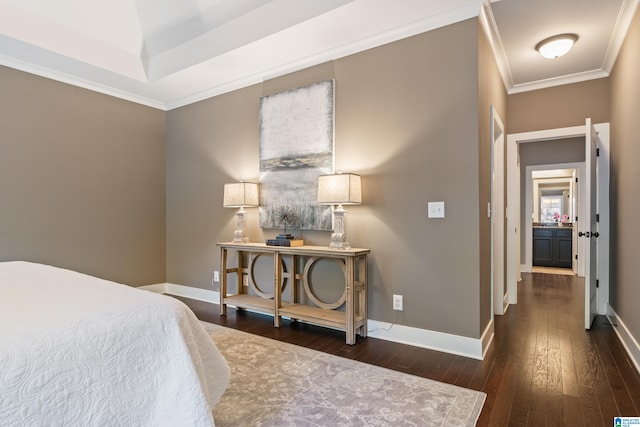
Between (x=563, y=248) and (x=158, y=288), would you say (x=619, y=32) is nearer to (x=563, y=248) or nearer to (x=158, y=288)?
(x=563, y=248)

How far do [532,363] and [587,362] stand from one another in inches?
16.0

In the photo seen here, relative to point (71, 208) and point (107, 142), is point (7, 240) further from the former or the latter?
point (107, 142)

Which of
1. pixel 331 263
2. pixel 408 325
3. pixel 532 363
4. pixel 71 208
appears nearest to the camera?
pixel 532 363

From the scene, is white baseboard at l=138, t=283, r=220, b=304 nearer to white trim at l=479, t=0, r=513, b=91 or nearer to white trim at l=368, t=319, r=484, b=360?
white trim at l=368, t=319, r=484, b=360

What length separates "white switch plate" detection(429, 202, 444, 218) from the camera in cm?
264

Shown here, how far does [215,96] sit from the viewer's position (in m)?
4.12

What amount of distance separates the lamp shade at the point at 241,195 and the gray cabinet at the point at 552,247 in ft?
20.8

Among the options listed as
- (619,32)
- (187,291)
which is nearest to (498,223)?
(619,32)

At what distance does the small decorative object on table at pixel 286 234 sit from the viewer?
127 inches

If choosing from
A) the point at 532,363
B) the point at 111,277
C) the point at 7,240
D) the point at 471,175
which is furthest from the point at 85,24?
the point at 532,363

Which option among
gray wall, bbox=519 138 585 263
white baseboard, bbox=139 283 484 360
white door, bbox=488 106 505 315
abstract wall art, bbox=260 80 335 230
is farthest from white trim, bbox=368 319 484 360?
gray wall, bbox=519 138 585 263

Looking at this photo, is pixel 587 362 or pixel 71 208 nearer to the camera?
pixel 587 362

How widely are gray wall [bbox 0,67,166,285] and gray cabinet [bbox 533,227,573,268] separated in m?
7.16

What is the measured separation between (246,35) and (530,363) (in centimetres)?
344
